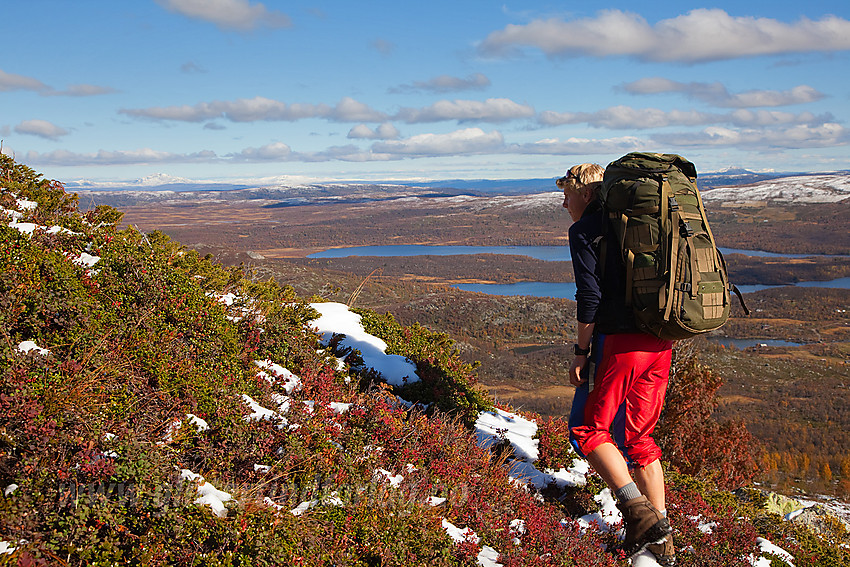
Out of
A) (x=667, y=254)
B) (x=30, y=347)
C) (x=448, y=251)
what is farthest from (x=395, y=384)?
(x=448, y=251)

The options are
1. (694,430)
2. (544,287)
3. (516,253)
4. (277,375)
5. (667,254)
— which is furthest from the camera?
(516,253)

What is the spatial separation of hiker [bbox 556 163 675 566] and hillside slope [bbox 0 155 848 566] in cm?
42

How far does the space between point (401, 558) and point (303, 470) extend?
902mm

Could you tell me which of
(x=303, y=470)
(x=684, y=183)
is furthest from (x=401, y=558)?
(x=684, y=183)

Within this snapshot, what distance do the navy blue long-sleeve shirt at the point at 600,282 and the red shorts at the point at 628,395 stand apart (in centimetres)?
12

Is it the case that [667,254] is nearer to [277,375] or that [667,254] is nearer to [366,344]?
[277,375]

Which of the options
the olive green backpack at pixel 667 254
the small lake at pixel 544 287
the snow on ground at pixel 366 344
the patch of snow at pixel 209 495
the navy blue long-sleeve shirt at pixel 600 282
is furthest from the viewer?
the small lake at pixel 544 287

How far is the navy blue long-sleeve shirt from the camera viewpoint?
12.0ft

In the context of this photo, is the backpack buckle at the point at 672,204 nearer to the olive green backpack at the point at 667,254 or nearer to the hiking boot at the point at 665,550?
the olive green backpack at the point at 667,254

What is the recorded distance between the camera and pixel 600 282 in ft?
12.2

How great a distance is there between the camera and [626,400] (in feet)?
12.8

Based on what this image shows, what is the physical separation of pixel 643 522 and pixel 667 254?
1.92 m

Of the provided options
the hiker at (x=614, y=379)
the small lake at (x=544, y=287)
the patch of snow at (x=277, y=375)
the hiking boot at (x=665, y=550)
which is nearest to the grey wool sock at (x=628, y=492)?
the hiker at (x=614, y=379)

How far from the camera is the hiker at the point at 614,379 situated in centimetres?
368
